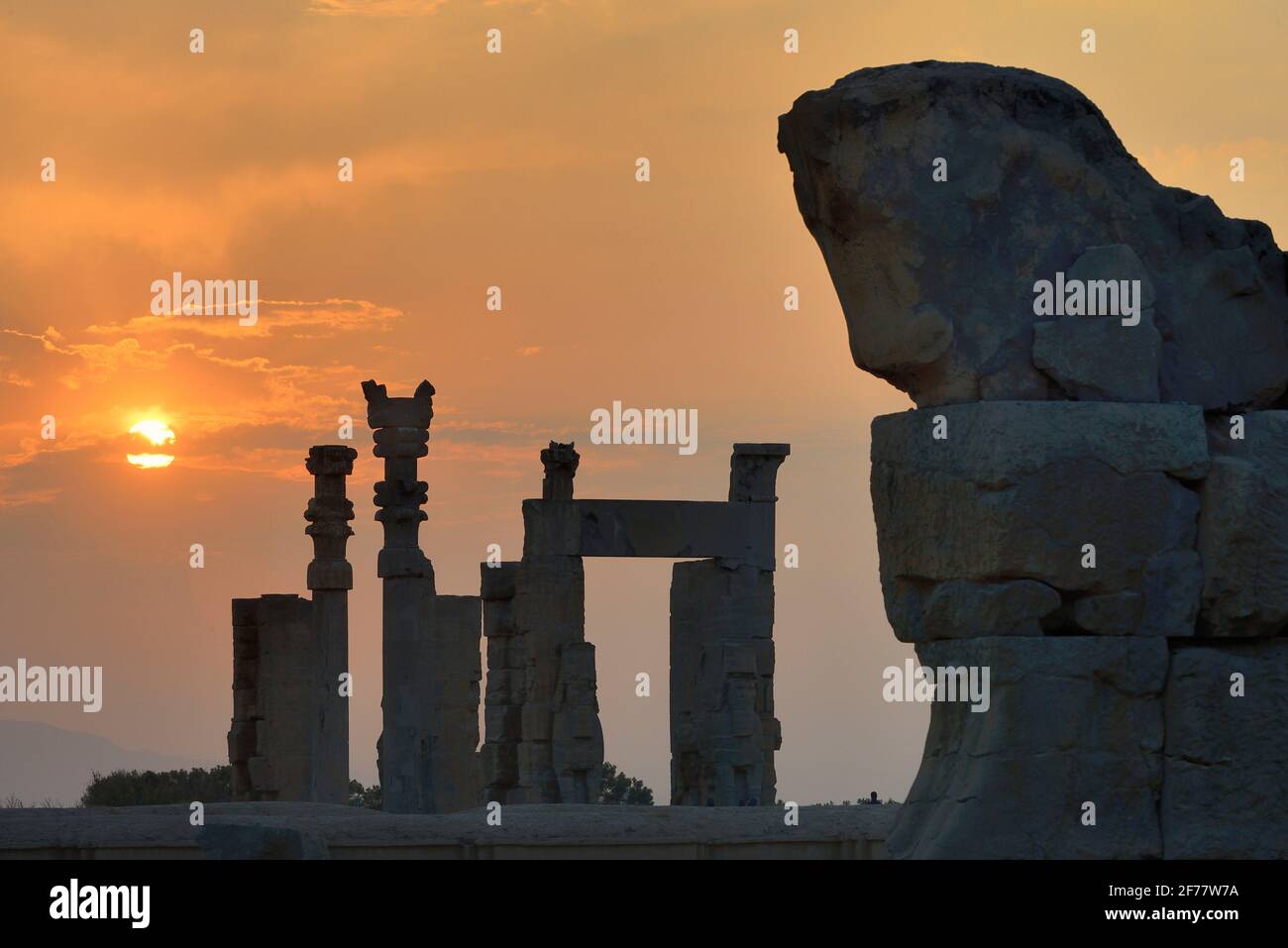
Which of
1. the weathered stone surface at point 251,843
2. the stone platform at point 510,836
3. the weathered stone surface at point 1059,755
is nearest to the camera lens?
the weathered stone surface at point 1059,755

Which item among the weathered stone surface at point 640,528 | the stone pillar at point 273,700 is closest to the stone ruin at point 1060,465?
the weathered stone surface at point 640,528

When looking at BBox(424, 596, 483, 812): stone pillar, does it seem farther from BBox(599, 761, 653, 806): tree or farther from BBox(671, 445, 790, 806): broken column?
BBox(599, 761, 653, 806): tree

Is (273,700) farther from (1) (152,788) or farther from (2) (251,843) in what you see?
(2) (251,843)

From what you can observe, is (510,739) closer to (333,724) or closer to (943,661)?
(333,724)

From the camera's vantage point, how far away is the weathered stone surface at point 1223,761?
8180 millimetres

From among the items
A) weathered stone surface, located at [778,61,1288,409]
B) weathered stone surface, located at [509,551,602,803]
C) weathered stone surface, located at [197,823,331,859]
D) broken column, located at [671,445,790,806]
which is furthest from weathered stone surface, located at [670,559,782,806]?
weathered stone surface, located at [778,61,1288,409]

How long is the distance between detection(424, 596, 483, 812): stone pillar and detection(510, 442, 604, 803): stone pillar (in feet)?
8.85

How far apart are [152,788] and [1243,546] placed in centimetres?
2868

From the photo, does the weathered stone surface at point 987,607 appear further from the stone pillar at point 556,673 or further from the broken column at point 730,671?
the stone pillar at point 556,673

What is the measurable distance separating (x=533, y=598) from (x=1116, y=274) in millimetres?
15786

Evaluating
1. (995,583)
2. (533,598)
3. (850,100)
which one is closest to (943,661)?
(995,583)

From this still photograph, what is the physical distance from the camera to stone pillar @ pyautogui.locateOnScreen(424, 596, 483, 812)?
26953 mm

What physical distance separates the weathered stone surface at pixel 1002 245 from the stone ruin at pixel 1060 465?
10mm
